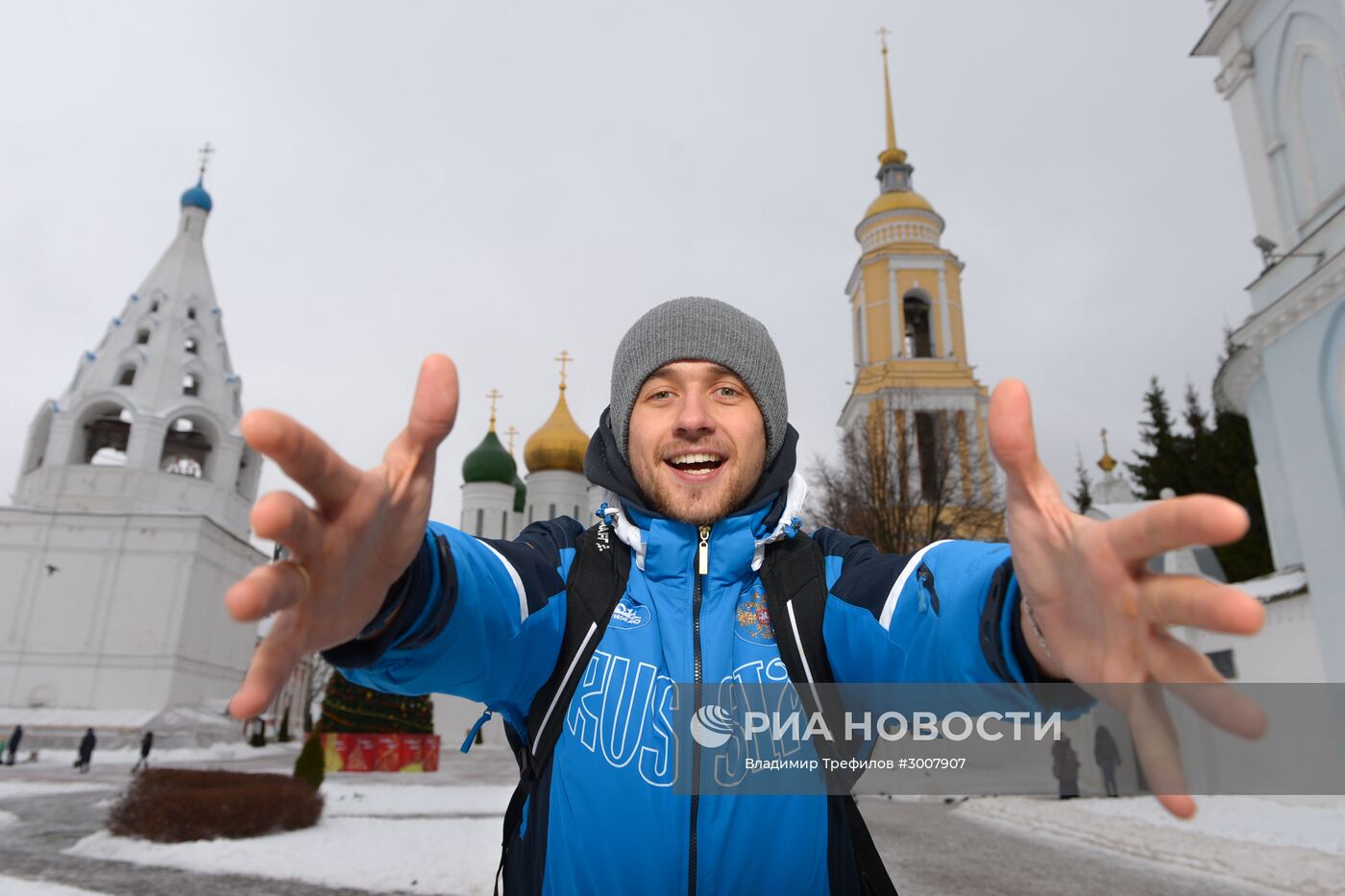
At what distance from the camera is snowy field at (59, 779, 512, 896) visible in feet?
28.9

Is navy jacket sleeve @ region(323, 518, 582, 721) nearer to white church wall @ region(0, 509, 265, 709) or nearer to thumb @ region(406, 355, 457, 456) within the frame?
thumb @ region(406, 355, 457, 456)

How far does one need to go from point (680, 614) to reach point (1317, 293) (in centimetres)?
1381

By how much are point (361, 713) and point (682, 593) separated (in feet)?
75.5

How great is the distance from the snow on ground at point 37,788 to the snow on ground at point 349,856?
7077 mm

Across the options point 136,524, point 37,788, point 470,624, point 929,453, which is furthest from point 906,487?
point 136,524

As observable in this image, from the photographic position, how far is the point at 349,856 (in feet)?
32.9

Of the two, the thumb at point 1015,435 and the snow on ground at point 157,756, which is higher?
the thumb at point 1015,435

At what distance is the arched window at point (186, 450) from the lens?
33250 millimetres

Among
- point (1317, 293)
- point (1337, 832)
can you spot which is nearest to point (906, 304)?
point (1317, 293)

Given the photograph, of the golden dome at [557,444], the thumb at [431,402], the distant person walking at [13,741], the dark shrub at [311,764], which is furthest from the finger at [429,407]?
the golden dome at [557,444]

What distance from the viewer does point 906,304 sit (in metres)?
32.3

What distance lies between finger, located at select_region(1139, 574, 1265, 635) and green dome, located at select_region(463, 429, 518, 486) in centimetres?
3938

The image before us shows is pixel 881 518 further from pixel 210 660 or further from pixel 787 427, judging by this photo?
pixel 210 660

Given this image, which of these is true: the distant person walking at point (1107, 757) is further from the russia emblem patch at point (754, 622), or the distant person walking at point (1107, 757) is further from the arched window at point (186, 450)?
the arched window at point (186, 450)
